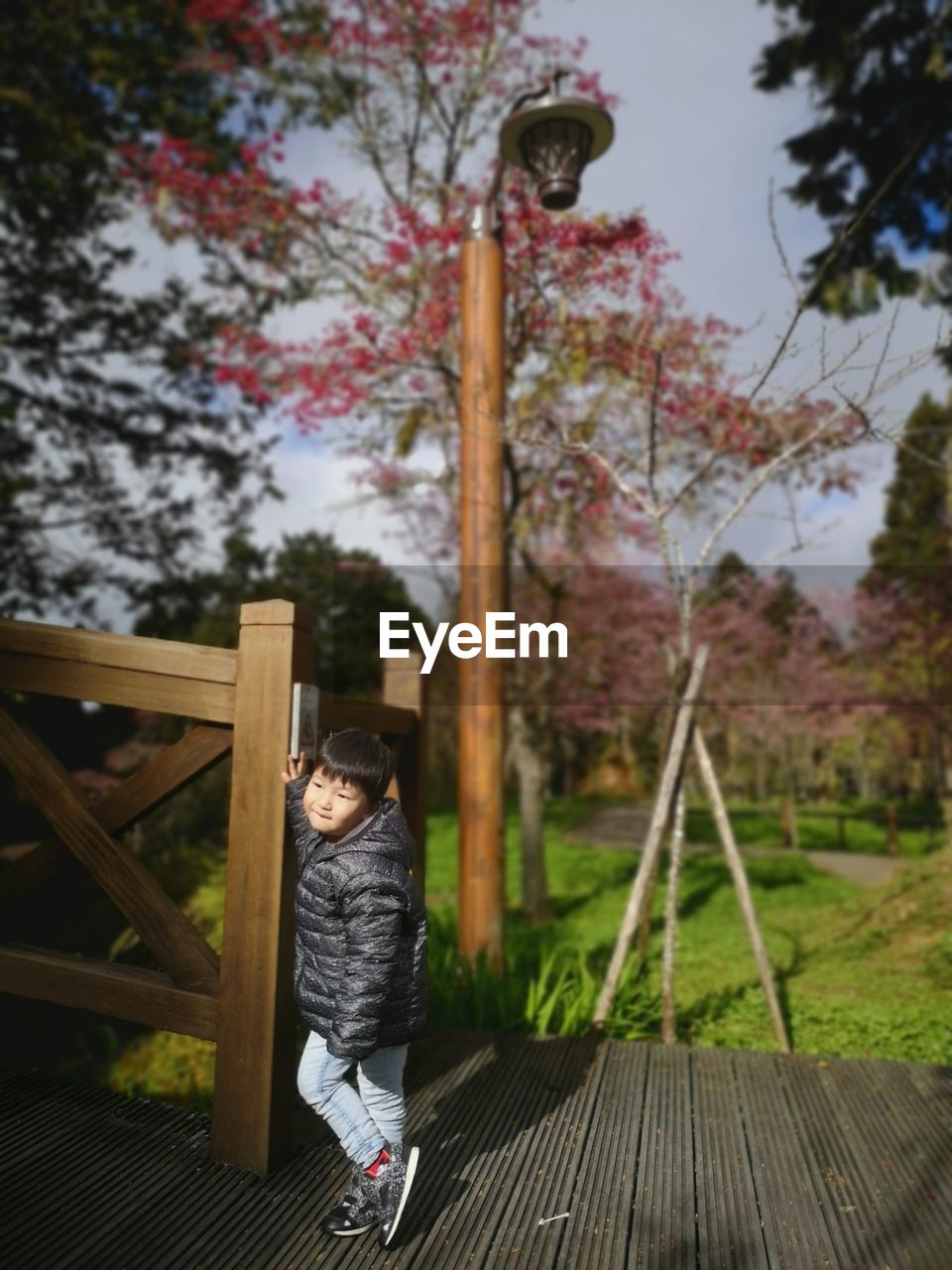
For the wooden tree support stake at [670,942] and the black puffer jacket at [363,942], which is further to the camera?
the wooden tree support stake at [670,942]

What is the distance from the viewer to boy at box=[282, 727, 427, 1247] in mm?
2014

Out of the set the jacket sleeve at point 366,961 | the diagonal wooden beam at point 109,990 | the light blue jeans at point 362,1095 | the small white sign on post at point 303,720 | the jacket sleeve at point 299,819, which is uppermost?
the small white sign on post at point 303,720

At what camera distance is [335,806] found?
2168 mm

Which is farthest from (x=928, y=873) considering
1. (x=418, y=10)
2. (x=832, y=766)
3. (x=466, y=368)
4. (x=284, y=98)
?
(x=832, y=766)

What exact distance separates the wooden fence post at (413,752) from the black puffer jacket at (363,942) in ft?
4.02

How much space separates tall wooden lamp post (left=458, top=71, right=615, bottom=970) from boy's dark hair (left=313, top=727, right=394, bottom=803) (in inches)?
80.8

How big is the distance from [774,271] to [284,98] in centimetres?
676

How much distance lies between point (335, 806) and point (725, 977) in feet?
13.8

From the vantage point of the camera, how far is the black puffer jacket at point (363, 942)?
200 centimetres

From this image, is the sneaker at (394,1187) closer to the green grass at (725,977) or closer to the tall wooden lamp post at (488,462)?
the green grass at (725,977)

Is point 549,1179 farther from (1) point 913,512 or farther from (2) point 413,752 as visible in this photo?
(1) point 913,512

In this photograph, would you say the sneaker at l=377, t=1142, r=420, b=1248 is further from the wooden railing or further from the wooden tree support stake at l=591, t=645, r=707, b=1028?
the wooden tree support stake at l=591, t=645, r=707, b=1028

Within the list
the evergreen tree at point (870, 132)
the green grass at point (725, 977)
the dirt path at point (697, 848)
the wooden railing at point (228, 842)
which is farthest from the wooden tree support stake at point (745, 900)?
the evergreen tree at point (870, 132)

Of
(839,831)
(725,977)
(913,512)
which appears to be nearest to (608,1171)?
(725,977)
